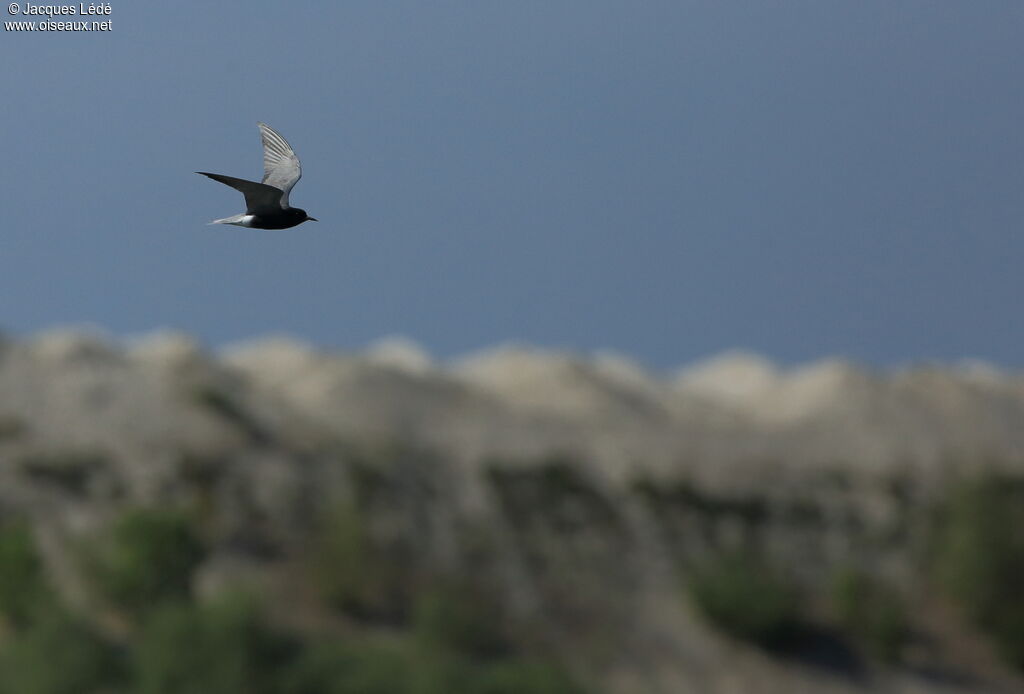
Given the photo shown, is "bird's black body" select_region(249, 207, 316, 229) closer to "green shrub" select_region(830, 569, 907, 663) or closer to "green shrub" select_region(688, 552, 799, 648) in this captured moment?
"green shrub" select_region(688, 552, 799, 648)

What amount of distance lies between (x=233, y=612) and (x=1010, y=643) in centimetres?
1638

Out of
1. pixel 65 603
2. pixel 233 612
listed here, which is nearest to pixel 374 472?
pixel 65 603

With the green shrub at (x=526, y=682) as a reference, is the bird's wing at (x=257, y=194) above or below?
above

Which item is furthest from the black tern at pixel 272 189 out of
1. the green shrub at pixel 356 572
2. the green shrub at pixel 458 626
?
the green shrub at pixel 356 572

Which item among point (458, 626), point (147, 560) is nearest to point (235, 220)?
point (147, 560)

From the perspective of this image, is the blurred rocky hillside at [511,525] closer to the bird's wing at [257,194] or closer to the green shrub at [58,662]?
the green shrub at [58,662]

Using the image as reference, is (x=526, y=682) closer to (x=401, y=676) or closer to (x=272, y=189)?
(x=401, y=676)

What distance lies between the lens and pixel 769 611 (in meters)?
28.1

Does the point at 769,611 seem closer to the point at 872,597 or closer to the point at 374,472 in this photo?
the point at 872,597

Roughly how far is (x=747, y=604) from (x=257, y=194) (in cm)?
1872

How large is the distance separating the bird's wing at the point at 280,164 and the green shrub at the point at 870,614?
20110 mm

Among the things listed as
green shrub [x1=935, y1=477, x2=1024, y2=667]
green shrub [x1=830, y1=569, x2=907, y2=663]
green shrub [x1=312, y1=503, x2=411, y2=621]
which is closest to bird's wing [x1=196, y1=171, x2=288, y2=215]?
green shrub [x1=312, y1=503, x2=411, y2=621]

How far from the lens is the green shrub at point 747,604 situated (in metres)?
28.0

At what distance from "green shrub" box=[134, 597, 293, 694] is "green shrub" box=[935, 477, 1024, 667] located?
1543 cm
